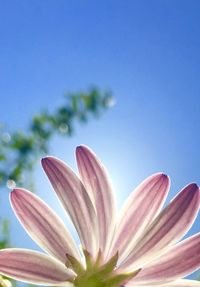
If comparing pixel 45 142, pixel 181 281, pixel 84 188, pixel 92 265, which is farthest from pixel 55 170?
pixel 45 142

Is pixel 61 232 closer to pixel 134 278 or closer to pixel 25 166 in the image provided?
pixel 134 278

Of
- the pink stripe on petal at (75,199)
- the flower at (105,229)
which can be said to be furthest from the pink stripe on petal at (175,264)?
the pink stripe on petal at (75,199)

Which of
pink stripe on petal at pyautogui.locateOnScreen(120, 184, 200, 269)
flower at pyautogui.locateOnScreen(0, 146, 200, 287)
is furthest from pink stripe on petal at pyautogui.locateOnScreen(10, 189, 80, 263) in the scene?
pink stripe on petal at pyautogui.locateOnScreen(120, 184, 200, 269)

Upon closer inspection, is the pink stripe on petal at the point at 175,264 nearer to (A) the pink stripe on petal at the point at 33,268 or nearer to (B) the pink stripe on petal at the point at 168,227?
(B) the pink stripe on petal at the point at 168,227

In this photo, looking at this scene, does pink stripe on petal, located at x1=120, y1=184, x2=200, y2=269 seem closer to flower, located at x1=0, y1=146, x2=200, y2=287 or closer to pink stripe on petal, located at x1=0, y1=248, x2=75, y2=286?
flower, located at x1=0, y1=146, x2=200, y2=287

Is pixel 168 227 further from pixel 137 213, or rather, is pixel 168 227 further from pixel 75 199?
pixel 75 199

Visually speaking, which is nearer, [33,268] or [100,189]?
[33,268]

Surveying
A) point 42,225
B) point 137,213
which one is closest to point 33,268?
point 42,225
